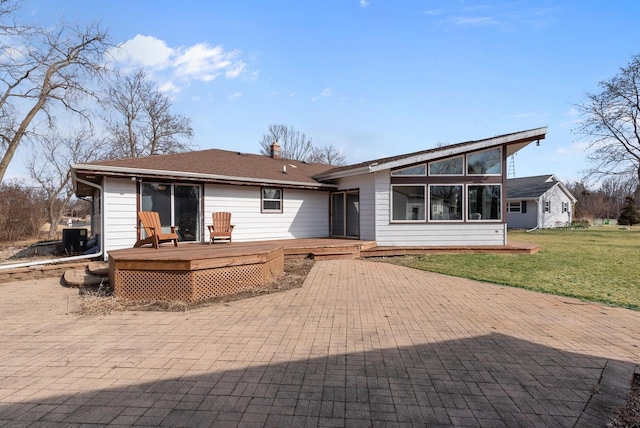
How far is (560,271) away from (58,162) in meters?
35.0

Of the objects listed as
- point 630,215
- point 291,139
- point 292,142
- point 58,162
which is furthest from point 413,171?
point 630,215

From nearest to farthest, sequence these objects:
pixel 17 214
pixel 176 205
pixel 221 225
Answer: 1. pixel 176 205
2. pixel 221 225
3. pixel 17 214

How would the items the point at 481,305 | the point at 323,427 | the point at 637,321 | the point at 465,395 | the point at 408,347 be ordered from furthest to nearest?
the point at 481,305, the point at 637,321, the point at 408,347, the point at 465,395, the point at 323,427

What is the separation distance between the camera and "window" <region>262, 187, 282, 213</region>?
37.5 feet

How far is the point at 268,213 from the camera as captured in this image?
37.8 feet

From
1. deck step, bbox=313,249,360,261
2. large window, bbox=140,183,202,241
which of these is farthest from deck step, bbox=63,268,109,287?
deck step, bbox=313,249,360,261

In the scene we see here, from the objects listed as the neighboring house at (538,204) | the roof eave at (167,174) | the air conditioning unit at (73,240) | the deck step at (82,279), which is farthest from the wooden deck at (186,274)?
the neighboring house at (538,204)

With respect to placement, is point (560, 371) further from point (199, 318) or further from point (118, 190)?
point (118, 190)

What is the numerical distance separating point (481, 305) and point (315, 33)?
34.3 feet

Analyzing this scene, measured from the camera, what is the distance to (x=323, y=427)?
7.16 feet

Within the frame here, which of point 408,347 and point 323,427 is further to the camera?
A: point 408,347

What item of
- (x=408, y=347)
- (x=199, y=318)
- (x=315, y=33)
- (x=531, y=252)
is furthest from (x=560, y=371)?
(x=315, y=33)

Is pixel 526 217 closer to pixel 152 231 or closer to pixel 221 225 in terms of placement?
pixel 221 225

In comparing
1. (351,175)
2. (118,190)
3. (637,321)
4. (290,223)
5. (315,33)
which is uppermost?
(315,33)
